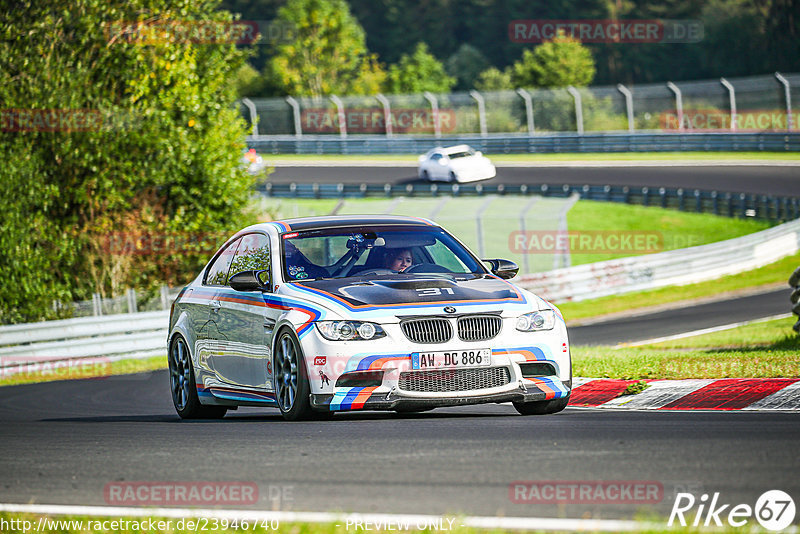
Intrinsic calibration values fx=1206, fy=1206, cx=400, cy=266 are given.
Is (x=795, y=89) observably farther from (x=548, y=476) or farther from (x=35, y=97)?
(x=548, y=476)

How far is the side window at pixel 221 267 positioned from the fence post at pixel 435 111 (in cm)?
4275

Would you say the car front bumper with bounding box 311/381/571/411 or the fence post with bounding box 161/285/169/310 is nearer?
the car front bumper with bounding box 311/381/571/411

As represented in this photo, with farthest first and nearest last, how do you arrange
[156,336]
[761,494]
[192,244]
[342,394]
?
[192,244]
[156,336]
[342,394]
[761,494]

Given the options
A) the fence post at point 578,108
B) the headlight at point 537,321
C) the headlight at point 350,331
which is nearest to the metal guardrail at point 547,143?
the fence post at point 578,108

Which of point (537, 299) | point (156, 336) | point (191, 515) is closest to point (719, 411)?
A: point (537, 299)

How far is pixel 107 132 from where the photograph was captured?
88.5 feet

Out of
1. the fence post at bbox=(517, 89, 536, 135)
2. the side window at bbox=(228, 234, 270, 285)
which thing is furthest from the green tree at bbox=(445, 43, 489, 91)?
the side window at bbox=(228, 234, 270, 285)

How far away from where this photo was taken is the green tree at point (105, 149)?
2561 centimetres

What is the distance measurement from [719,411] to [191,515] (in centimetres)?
448

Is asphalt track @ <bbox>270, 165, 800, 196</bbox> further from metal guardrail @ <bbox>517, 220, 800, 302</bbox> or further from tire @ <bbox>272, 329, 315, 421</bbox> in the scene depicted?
tire @ <bbox>272, 329, 315, 421</bbox>

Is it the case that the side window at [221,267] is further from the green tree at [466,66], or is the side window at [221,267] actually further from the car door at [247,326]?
the green tree at [466,66]

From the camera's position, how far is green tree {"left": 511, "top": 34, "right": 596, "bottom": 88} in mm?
74938

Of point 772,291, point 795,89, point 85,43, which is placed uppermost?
point 85,43

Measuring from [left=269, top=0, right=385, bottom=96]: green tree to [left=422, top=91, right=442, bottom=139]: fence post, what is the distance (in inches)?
842
